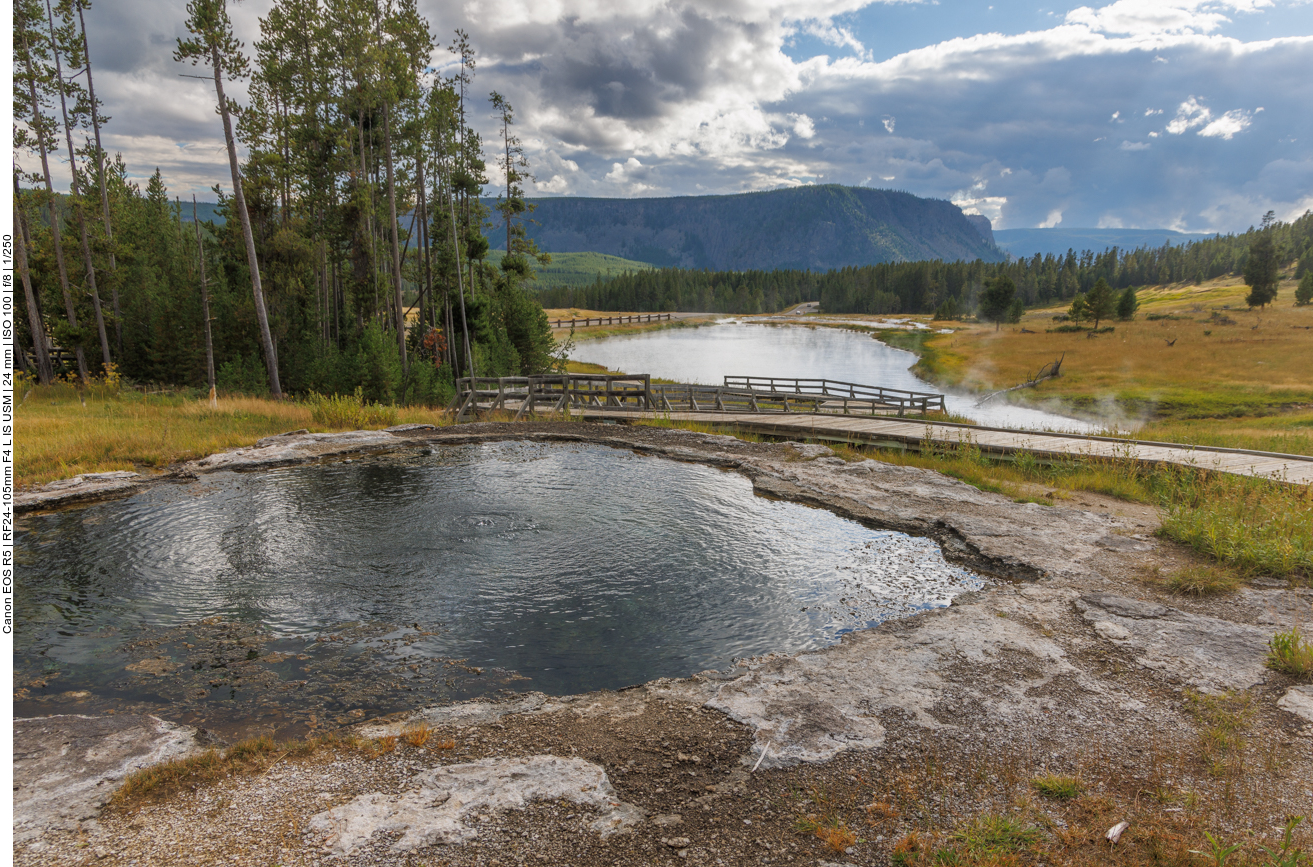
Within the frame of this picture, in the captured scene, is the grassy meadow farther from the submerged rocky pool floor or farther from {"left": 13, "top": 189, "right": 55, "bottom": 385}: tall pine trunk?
{"left": 13, "top": 189, "right": 55, "bottom": 385}: tall pine trunk

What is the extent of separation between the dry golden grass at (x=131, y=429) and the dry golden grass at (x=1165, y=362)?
1194 inches

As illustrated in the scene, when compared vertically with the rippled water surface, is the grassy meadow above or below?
above

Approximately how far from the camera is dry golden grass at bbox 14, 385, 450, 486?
516 inches

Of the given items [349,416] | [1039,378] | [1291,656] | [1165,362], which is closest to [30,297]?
[349,416]

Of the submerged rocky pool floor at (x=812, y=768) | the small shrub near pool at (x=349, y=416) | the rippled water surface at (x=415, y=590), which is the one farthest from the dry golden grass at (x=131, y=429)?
the submerged rocky pool floor at (x=812, y=768)

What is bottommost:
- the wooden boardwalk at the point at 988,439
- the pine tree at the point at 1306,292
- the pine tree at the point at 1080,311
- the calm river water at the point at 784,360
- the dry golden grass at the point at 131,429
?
the wooden boardwalk at the point at 988,439

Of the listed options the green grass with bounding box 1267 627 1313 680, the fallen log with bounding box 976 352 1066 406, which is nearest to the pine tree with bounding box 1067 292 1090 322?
the fallen log with bounding box 976 352 1066 406

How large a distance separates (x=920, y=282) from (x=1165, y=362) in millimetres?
106249

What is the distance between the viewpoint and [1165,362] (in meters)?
Answer: 48.7

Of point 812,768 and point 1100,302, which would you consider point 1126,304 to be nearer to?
point 1100,302

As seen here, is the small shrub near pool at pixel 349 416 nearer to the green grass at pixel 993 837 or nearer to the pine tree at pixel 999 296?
the green grass at pixel 993 837

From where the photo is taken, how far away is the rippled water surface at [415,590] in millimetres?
6383

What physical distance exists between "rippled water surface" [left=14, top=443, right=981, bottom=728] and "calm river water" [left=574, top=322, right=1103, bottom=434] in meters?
28.2

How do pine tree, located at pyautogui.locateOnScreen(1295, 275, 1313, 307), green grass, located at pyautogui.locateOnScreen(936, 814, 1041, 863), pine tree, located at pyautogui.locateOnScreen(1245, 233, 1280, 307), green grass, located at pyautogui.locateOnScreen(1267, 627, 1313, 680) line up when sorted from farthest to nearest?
1. pine tree, located at pyautogui.locateOnScreen(1295, 275, 1313, 307)
2. pine tree, located at pyautogui.locateOnScreen(1245, 233, 1280, 307)
3. green grass, located at pyautogui.locateOnScreen(1267, 627, 1313, 680)
4. green grass, located at pyautogui.locateOnScreen(936, 814, 1041, 863)
